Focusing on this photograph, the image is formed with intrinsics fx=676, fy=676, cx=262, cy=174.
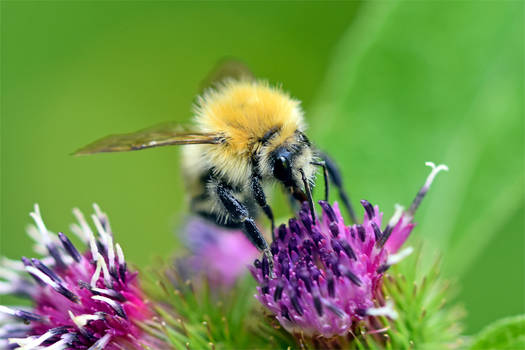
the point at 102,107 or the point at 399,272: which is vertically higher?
the point at 102,107

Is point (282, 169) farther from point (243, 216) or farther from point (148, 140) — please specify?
point (148, 140)

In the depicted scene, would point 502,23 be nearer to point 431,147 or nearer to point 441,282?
point 431,147

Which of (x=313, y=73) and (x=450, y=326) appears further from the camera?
(x=313, y=73)

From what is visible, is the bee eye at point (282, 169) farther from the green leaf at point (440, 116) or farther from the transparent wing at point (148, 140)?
the green leaf at point (440, 116)

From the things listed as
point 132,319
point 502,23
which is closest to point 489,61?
point 502,23

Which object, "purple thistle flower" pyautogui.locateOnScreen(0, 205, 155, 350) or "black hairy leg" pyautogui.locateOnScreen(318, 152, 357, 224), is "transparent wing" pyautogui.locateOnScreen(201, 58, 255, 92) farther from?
"purple thistle flower" pyautogui.locateOnScreen(0, 205, 155, 350)

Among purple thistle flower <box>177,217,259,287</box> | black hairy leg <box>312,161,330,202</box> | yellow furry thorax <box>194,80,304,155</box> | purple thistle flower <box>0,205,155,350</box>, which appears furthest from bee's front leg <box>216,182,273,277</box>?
purple thistle flower <box>177,217,259,287</box>

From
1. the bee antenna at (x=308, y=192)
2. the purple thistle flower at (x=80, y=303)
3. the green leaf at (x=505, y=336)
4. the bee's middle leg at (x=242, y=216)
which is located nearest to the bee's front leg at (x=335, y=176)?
the bee antenna at (x=308, y=192)
